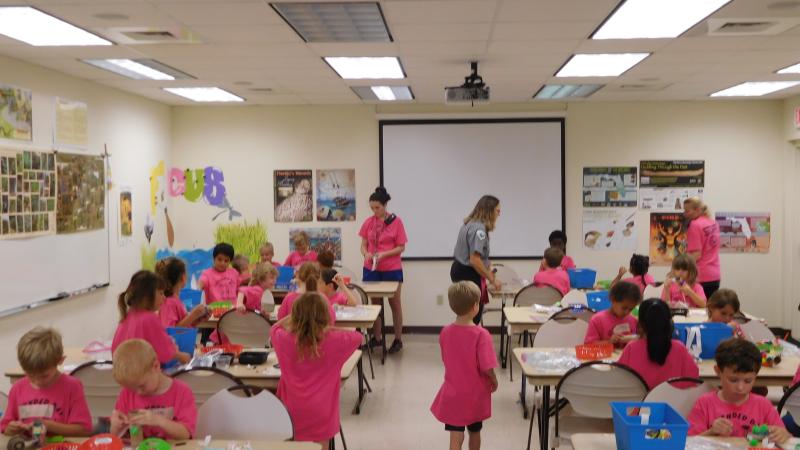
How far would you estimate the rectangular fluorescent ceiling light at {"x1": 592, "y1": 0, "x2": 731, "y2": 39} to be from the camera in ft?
13.9

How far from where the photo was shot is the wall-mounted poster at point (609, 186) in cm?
910

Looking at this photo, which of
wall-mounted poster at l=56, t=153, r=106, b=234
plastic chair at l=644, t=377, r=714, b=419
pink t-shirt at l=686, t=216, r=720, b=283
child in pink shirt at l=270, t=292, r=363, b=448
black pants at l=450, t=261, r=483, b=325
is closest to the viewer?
plastic chair at l=644, t=377, r=714, b=419

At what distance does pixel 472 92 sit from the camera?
6305 millimetres

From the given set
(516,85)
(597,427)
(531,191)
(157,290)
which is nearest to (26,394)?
(157,290)

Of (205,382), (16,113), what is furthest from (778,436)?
(16,113)

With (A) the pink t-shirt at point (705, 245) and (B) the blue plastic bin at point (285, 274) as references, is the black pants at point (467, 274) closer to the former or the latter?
(B) the blue plastic bin at point (285, 274)

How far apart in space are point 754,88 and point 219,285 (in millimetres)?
6294

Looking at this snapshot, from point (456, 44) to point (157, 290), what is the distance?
9.30 feet

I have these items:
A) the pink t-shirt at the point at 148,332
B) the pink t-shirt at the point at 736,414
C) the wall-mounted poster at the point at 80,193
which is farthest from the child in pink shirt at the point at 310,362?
the wall-mounted poster at the point at 80,193

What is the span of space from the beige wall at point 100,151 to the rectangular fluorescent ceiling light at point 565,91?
15.5 feet

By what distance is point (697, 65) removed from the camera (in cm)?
637

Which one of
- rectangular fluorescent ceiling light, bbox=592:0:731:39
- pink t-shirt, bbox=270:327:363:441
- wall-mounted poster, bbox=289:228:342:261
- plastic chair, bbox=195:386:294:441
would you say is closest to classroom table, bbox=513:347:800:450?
pink t-shirt, bbox=270:327:363:441

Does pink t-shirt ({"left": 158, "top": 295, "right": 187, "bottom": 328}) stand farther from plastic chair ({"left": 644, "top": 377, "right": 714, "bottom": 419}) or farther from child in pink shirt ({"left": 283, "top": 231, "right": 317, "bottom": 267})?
plastic chair ({"left": 644, "top": 377, "right": 714, "bottom": 419})

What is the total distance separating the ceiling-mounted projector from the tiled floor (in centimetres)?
268
